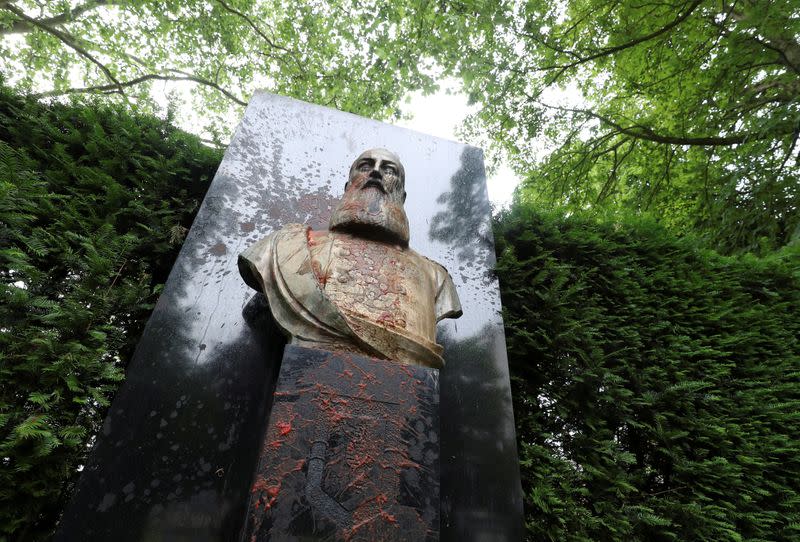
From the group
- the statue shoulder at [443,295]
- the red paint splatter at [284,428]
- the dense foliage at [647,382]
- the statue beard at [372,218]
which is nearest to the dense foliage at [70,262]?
the red paint splatter at [284,428]

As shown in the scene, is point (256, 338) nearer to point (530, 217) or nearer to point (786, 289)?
point (530, 217)

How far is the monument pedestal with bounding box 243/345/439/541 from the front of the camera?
1.52 m

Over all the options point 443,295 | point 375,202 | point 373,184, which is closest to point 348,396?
point 443,295

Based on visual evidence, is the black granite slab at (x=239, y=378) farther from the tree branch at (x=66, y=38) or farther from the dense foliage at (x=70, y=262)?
the tree branch at (x=66, y=38)

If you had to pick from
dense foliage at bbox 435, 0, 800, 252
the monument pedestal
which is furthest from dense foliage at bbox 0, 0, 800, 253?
the monument pedestal

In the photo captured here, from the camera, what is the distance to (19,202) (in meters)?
2.78

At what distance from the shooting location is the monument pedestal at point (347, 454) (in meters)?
A: 1.52

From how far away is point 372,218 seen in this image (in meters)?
2.56

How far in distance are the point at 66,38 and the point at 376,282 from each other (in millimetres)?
9494

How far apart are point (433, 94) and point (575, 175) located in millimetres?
3019

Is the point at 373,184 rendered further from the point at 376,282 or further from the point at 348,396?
the point at 348,396

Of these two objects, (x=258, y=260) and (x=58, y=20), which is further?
(x=58, y=20)

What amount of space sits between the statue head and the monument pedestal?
0.94m

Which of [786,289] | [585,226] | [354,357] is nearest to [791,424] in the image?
[786,289]
